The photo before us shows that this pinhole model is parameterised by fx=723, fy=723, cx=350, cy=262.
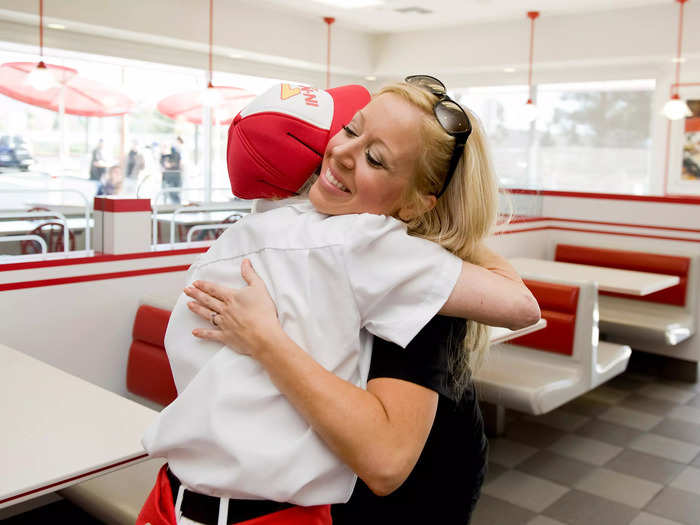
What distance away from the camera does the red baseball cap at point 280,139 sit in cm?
108

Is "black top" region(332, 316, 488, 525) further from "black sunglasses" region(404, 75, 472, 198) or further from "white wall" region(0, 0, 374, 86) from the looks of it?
"white wall" region(0, 0, 374, 86)

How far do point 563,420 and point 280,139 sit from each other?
159 inches

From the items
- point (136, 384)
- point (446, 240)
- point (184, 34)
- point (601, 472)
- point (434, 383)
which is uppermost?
point (184, 34)

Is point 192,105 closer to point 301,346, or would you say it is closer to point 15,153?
point 15,153

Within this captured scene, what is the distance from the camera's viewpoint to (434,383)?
3.23ft

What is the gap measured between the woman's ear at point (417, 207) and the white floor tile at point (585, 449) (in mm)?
3324

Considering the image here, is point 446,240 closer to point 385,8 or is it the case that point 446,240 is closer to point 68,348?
point 68,348

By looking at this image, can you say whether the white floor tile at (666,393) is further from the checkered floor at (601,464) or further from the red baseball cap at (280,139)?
the red baseball cap at (280,139)

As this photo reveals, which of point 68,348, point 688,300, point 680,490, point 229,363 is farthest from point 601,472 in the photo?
point 229,363

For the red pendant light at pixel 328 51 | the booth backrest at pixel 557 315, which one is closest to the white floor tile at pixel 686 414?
the booth backrest at pixel 557 315

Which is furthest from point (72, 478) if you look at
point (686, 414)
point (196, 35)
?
point (196, 35)

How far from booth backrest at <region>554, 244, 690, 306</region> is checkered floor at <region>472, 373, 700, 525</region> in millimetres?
754

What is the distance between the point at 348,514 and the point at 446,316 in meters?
0.37

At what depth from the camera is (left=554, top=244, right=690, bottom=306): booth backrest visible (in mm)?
5473
